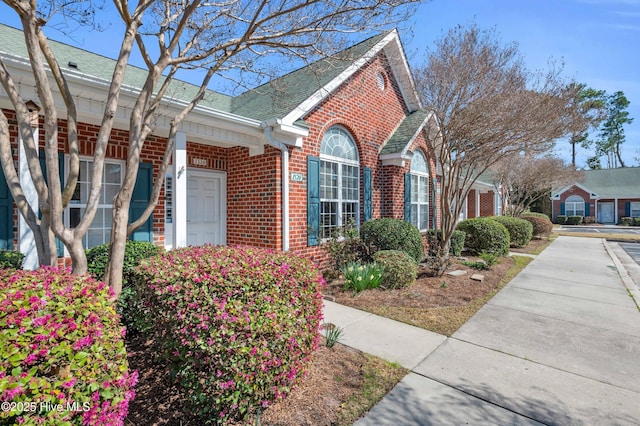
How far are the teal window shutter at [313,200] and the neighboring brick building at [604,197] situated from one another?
40470 mm

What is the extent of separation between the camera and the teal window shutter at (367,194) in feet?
28.9

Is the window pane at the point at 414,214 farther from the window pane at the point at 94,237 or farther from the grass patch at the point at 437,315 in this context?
the window pane at the point at 94,237

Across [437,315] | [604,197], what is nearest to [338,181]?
[437,315]

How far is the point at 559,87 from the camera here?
7.39m

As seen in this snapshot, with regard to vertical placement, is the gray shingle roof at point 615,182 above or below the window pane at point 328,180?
above

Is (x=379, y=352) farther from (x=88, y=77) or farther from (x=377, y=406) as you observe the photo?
A: (x=88, y=77)

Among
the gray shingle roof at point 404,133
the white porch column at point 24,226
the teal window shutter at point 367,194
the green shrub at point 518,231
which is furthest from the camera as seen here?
the green shrub at point 518,231

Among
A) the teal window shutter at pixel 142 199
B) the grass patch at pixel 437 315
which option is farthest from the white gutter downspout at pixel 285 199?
the teal window shutter at pixel 142 199

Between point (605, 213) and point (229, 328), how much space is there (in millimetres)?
47807

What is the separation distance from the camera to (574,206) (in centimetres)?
3712

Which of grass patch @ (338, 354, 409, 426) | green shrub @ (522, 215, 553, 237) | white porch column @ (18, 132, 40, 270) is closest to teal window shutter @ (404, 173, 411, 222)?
grass patch @ (338, 354, 409, 426)

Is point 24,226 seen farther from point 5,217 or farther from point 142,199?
point 142,199

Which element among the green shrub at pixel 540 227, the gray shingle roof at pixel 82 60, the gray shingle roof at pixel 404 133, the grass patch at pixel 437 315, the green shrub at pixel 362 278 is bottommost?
the grass patch at pixel 437 315

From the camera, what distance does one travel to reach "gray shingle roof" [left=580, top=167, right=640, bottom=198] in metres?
35.2
